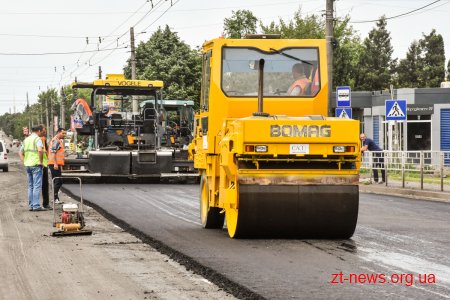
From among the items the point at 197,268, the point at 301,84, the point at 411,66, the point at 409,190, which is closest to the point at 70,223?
the point at 301,84

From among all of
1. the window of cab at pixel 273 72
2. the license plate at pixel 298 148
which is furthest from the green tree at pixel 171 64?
the license plate at pixel 298 148

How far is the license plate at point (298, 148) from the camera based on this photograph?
12.2m

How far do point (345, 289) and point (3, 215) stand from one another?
11.1m

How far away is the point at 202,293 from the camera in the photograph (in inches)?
343

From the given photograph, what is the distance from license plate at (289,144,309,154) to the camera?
12.2 m

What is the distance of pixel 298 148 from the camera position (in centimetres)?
1220

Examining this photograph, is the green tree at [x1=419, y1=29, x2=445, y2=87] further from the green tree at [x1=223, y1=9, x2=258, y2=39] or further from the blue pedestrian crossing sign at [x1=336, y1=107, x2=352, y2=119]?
the blue pedestrian crossing sign at [x1=336, y1=107, x2=352, y2=119]

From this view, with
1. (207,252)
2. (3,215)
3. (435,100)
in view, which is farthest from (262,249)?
(435,100)

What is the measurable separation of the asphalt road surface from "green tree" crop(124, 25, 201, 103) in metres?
50.6

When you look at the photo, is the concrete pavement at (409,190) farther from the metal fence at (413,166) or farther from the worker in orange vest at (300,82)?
the worker in orange vest at (300,82)

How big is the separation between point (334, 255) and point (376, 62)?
10109 cm

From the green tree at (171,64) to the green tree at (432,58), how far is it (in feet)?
141

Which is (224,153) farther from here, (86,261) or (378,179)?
(378,179)

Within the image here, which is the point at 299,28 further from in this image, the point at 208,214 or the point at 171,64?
the point at 208,214
